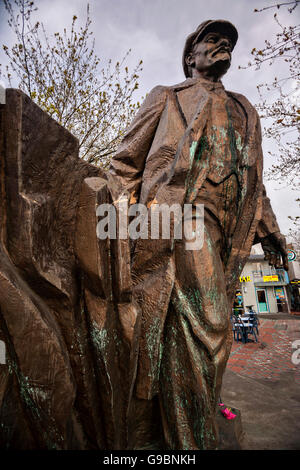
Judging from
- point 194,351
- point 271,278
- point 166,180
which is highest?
point 166,180

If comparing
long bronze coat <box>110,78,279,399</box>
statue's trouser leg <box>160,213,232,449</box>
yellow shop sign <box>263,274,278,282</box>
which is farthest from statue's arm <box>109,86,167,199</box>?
yellow shop sign <box>263,274,278,282</box>

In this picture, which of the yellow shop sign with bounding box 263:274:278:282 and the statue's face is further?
the yellow shop sign with bounding box 263:274:278:282

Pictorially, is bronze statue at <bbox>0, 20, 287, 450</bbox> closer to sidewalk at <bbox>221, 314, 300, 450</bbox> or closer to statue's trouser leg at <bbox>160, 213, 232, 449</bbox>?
statue's trouser leg at <bbox>160, 213, 232, 449</bbox>

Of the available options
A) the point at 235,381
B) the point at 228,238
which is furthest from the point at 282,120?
the point at 235,381

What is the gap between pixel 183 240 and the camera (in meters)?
1.59

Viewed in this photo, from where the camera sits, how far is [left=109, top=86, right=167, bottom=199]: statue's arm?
1.91 m

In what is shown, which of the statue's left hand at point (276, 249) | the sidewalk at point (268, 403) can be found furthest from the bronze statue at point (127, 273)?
the sidewalk at point (268, 403)

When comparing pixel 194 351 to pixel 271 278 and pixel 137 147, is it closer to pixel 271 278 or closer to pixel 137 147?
pixel 137 147

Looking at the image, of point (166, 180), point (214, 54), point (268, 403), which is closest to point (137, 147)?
point (166, 180)

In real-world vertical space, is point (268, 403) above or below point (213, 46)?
below

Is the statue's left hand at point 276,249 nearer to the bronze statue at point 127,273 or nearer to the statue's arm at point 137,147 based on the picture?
the bronze statue at point 127,273

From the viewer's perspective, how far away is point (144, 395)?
143 centimetres

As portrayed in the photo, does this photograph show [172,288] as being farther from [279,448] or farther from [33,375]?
[279,448]

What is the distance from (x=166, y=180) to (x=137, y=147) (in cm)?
44
